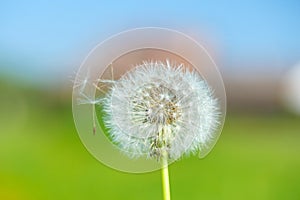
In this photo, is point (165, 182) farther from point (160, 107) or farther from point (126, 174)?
point (126, 174)

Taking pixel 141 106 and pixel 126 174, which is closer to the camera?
pixel 141 106

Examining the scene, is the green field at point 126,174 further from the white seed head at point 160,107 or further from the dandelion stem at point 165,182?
the dandelion stem at point 165,182

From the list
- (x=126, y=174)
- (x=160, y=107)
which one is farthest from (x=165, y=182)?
(x=126, y=174)

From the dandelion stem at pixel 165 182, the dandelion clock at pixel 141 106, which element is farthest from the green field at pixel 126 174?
the dandelion stem at pixel 165 182

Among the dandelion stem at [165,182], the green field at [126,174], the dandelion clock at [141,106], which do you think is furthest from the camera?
the green field at [126,174]

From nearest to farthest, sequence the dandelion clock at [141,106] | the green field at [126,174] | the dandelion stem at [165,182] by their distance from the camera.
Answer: the dandelion stem at [165,182] → the dandelion clock at [141,106] → the green field at [126,174]
